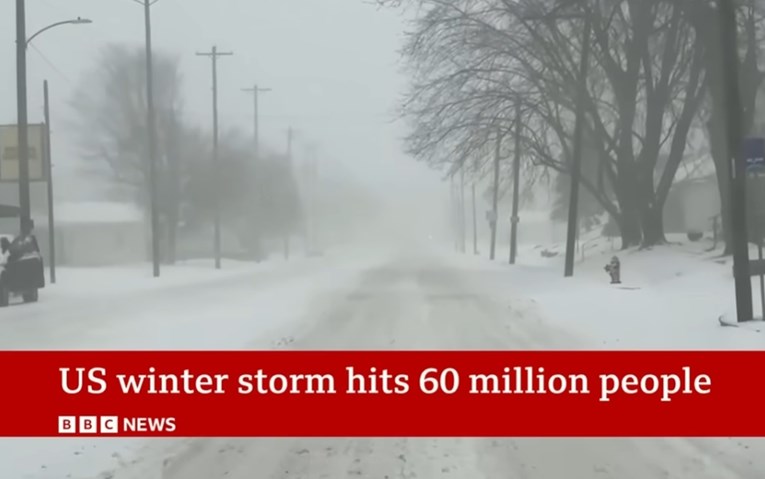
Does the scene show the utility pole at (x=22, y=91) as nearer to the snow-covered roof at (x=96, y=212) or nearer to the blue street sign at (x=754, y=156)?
the blue street sign at (x=754, y=156)

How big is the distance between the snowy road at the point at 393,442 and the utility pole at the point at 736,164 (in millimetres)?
2703

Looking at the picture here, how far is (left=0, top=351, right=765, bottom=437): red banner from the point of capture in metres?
8.68

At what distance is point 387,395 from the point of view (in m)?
9.95

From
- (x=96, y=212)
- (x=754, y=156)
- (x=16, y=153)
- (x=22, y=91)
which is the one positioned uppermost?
(x=22, y=91)

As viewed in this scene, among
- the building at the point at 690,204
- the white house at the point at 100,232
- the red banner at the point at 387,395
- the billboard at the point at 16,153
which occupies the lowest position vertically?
the white house at the point at 100,232

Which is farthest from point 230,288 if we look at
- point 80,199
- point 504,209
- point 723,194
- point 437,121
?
point 504,209

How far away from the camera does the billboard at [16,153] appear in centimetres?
3250

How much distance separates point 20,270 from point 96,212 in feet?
132

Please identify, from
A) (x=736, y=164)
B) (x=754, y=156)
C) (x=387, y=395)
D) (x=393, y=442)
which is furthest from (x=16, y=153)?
(x=393, y=442)

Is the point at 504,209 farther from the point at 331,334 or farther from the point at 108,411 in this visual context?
the point at 108,411

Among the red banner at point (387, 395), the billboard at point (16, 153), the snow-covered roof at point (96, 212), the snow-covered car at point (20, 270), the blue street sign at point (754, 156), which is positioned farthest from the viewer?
the snow-covered roof at point (96, 212)

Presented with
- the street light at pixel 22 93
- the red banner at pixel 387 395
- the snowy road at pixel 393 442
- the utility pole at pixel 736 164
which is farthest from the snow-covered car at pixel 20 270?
Result: the utility pole at pixel 736 164

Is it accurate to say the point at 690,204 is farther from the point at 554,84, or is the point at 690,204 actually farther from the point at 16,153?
the point at 16,153

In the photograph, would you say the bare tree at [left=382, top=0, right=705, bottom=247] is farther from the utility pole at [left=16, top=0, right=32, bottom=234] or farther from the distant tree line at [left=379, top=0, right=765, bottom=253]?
the utility pole at [left=16, top=0, right=32, bottom=234]
